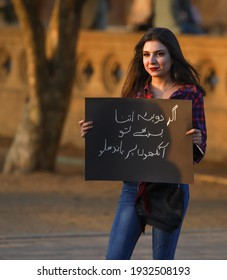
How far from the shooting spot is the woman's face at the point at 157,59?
702cm

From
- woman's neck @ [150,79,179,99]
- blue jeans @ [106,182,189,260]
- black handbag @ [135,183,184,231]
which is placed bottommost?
blue jeans @ [106,182,189,260]

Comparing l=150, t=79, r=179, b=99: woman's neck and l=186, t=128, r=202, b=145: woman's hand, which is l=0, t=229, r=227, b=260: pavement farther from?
l=186, t=128, r=202, b=145: woman's hand

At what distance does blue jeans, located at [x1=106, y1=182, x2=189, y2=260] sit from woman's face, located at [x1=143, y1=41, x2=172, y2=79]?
2.20 feet

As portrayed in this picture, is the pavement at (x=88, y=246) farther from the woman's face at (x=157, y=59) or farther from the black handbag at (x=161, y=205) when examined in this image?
the woman's face at (x=157, y=59)

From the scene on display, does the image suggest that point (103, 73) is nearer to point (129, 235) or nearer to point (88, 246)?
point (88, 246)

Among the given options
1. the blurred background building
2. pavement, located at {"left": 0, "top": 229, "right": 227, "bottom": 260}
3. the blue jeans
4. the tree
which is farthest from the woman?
the blurred background building

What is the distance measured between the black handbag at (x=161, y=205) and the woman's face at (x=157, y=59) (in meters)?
0.65

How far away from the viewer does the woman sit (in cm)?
694

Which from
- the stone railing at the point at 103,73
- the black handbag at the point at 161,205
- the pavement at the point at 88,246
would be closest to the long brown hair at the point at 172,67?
the black handbag at the point at 161,205

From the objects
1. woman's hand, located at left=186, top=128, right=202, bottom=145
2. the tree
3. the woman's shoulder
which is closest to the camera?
woman's hand, located at left=186, top=128, right=202, bottom=145

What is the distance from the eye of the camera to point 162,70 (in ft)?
23.1

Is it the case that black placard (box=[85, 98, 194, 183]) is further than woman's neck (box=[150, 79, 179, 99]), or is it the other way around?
woman's neck (box=[150, 79, 179, 99])

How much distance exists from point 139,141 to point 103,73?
11.3m
